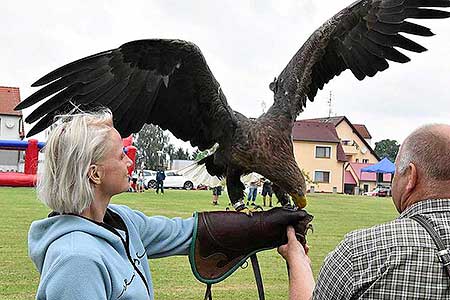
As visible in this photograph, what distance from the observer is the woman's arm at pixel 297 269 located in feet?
7.22

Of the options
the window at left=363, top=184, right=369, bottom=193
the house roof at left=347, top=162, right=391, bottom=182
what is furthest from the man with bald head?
the window at left=363, top=184, right=369, bottom=193

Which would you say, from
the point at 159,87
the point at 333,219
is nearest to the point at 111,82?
the point at 159,87

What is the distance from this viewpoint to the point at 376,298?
1.73m

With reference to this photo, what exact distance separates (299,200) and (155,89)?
1325 mm

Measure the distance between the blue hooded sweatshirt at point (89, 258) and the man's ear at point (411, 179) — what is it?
868 mm

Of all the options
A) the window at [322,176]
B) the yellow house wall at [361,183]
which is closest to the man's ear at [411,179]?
the window at [322,176]

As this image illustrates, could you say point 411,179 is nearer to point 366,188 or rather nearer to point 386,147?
point 366,188

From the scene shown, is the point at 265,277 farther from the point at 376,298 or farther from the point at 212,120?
the point at 376,298

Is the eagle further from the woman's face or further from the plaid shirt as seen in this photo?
the plaid shirt

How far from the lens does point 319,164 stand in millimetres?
43281

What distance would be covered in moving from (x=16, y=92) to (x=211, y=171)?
35.2 meters

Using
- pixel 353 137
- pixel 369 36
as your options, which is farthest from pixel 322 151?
pixel 369 36

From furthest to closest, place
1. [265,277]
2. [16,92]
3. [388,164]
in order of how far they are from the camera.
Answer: [388,164] < [16,92] < [265,277]

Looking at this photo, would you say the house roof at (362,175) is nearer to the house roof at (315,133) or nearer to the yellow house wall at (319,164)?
the yellow house wall at (319,164)
